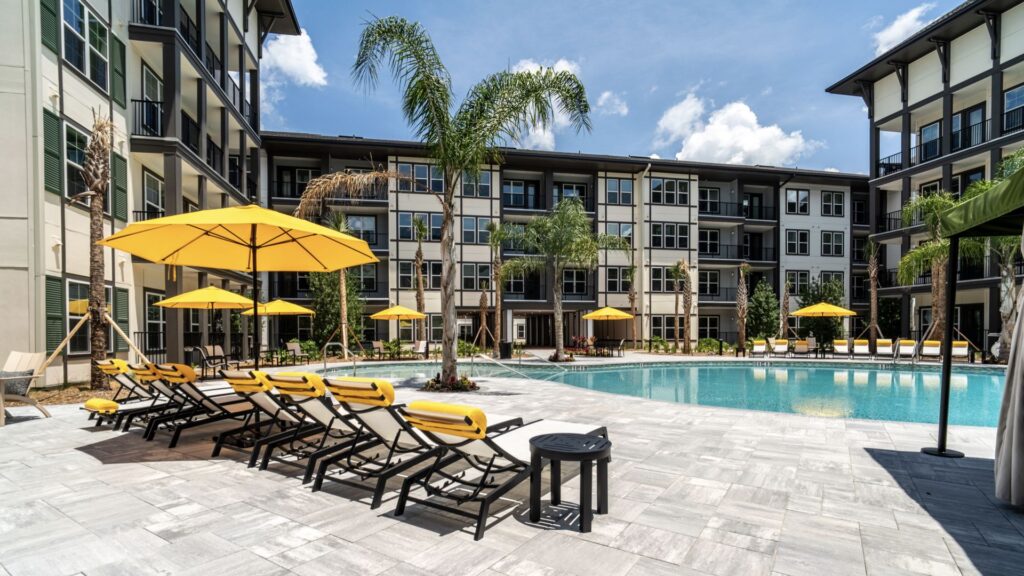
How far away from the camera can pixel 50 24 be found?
11.5 metres

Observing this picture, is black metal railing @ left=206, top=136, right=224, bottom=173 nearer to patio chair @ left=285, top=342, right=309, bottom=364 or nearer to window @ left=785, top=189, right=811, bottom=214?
patio chair @ left=285, top=342, right=309, bottom=364

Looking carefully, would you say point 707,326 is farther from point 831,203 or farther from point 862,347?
point 831,203

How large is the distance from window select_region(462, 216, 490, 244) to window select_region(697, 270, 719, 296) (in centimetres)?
1417

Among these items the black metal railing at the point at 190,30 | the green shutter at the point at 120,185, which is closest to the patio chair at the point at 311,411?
the green shutter at the point at 120,185

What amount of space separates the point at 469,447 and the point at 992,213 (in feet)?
16.1

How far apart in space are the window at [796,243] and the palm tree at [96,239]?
3452 centimetres

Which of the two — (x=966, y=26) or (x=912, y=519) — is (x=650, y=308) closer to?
(x=966, y=26)

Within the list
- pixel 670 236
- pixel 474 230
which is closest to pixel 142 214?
pixel 474 230

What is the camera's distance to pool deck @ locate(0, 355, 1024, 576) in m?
3.14

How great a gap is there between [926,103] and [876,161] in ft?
12.1

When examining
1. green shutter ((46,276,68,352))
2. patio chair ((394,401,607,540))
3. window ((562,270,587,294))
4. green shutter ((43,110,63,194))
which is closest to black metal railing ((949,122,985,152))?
window ((562,270,587,294))

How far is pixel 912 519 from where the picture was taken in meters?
3.83

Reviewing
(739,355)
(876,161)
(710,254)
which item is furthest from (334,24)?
(876,161)

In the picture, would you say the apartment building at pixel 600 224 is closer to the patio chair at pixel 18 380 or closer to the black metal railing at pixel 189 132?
the black metal railing at pixel 189 132
